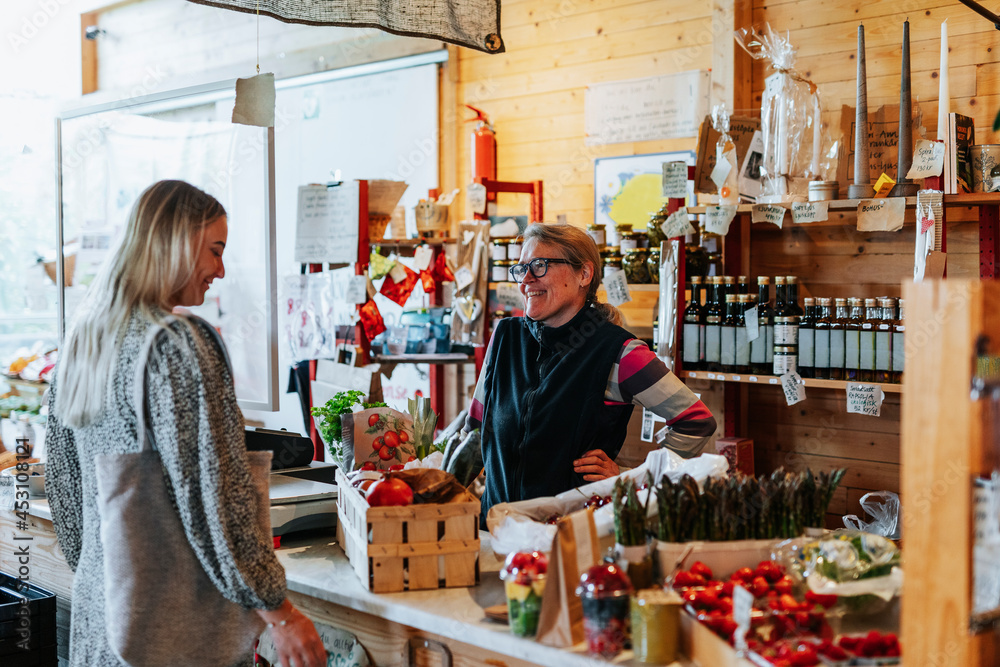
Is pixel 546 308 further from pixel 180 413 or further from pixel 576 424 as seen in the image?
pixel 180 413

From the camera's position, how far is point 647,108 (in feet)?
13.1

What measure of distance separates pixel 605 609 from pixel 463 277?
262cm

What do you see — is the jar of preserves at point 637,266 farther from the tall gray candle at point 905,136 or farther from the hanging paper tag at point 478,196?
Answer: the tall gray candle at point 905,136

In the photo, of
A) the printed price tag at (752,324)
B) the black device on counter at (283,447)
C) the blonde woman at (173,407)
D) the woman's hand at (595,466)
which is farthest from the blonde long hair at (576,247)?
the blonde woman at (173,407)

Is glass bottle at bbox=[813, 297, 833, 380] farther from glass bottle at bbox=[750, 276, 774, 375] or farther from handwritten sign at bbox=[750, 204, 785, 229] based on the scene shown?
handwritten sign at bbox=[750, 204, 785, 229]

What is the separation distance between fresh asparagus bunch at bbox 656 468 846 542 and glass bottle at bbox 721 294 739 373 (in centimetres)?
161

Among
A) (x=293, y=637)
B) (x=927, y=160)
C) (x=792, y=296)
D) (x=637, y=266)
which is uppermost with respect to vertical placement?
(x=927, y=160)

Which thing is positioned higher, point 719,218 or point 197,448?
A: point 719,218

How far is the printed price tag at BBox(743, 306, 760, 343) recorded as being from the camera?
3.13 meters

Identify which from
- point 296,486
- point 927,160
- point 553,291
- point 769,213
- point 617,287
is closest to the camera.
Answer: point 296,486

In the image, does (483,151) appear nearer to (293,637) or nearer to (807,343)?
(807,343)

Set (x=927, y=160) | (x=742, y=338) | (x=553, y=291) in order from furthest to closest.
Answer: (x=742, y=338)
(x=927, y=160)
(x=553, y=291)

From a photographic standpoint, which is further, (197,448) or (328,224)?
(328,224)

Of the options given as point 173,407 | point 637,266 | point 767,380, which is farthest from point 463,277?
point 173,407
